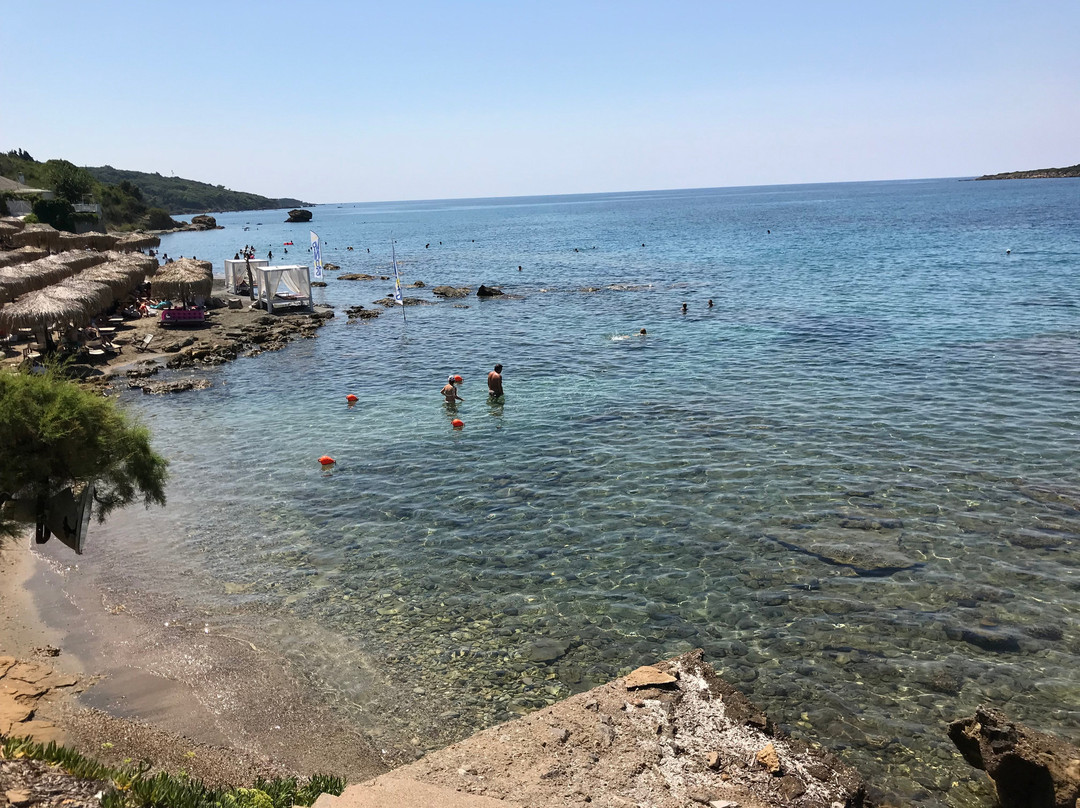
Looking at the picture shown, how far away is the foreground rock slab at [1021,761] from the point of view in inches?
285

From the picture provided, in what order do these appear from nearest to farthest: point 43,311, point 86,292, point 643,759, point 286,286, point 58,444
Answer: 1. point 643,759
2. point 58,444
3. point 43,311
4. point 86,292
5. point 286,286

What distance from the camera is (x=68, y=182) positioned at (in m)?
90.4

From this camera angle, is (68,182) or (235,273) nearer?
(235,273)

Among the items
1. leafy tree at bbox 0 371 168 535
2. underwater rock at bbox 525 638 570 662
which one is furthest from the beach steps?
leafy tree at bbox 0 371 168 535

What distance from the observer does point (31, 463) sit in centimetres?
933

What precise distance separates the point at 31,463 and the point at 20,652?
408cm

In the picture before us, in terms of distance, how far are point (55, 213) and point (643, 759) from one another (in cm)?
9254

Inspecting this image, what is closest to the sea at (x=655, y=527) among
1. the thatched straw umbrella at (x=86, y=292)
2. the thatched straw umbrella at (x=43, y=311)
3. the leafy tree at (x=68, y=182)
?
the thatched straw umbrella at (x=43, y=311)

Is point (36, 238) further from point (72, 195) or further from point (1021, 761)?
point (1021, 761)

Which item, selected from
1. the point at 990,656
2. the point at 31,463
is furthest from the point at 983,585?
the point at 31,463

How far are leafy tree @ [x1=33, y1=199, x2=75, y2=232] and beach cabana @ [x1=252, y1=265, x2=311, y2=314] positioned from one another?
4995 cm

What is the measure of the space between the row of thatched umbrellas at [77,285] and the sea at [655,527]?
202 inches

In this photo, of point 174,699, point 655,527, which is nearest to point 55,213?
point 174,699

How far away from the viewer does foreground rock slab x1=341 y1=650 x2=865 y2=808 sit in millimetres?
7414
